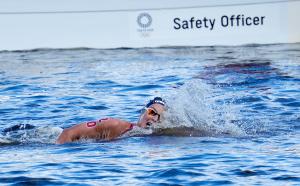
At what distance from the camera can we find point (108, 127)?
10828mm

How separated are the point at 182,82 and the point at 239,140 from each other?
455 centimetres

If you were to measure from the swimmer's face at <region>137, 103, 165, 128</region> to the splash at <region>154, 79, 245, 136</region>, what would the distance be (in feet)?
0.27

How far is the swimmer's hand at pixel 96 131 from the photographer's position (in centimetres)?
1050

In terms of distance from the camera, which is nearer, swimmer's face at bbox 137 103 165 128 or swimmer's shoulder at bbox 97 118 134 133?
swimmer's shoulder at bbox 97 118 134 133

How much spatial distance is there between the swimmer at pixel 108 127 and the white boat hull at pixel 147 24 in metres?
8.22

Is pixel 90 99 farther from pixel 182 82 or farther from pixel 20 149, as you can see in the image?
pixel 20 149

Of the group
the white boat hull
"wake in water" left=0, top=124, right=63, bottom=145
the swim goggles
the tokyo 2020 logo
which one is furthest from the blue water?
the tokyo 2020 logo

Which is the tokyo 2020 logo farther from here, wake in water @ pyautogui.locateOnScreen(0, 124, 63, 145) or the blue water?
wake in water @ pyautogui.locateOnScreen(0, 124, 63, 145)

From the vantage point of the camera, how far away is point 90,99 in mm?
13938

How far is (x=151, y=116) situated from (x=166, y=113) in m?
0.27

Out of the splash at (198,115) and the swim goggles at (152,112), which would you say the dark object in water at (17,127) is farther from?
the splash at (198,115)

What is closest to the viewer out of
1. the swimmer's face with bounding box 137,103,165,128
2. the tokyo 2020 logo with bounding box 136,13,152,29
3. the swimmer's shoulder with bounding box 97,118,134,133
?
the swimmer's shoulder with bounding box 97,118,134,133

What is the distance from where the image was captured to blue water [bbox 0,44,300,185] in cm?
891

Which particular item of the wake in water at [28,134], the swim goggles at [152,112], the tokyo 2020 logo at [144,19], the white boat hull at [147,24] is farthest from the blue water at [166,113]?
the tokyo 2020 logo at [144,19]
